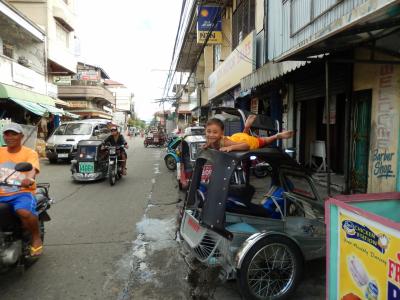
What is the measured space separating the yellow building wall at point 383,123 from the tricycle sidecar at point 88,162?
7471mm

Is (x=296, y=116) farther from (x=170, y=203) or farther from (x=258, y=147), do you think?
(x=258, y=147)

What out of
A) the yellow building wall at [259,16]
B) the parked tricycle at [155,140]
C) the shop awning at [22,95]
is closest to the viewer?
the yellow building wall at [259,16]

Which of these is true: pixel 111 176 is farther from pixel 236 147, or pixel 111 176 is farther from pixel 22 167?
pixel 236 147

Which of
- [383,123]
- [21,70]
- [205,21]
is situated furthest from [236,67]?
[21,70]

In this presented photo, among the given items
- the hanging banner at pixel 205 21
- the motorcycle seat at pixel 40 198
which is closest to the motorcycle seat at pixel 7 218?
the motorcycle seat at pixel 40 198

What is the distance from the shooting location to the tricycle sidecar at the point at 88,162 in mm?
10742

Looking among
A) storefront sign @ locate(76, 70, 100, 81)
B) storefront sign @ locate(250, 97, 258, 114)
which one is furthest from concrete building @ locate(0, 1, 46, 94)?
storefront sign @ locate(76, 70, 100, 81)

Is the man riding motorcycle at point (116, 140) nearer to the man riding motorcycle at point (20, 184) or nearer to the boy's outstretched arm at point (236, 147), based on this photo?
the man riding motorcycle at point (20, 184)

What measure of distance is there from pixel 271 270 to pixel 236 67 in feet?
39.4

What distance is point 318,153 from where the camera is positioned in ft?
34.6

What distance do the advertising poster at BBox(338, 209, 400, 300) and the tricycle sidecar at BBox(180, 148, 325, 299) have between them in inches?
37.4

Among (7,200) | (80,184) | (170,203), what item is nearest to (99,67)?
(80,184)

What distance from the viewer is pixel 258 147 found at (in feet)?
13.3

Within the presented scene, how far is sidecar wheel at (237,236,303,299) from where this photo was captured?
3.43m
